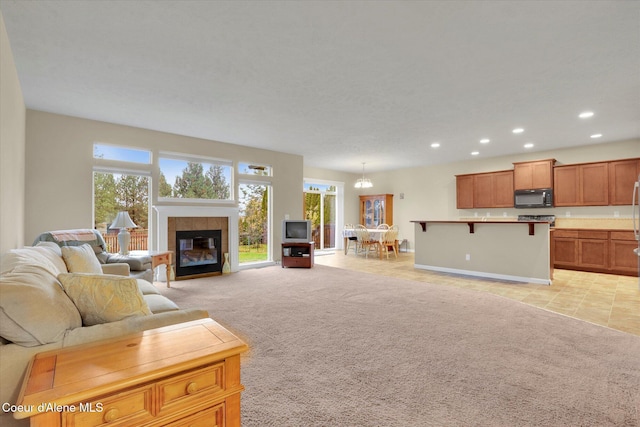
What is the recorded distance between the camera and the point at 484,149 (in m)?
6.81

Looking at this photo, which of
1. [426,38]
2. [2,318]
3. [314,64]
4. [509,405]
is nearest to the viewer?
[2,318]

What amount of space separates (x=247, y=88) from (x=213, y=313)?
8.65 feet

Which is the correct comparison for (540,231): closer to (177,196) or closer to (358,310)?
(358,310)

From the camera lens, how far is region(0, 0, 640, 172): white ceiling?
89.7 inches

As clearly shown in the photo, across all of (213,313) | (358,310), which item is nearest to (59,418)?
(213,313)

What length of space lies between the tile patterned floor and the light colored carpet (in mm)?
385

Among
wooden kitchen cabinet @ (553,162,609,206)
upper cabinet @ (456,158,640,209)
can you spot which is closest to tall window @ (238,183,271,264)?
upper cabinet @ (456,158,640,209)

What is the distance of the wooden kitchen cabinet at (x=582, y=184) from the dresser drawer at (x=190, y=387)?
764cm

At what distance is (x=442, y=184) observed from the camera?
866 cm

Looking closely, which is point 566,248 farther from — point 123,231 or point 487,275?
point 123,231

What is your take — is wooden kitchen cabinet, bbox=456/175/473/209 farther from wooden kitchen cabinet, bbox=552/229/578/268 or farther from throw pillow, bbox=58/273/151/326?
throw pillow, bbox=58/273/151/326

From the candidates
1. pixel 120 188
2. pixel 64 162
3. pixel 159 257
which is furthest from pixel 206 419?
pixel 120 188

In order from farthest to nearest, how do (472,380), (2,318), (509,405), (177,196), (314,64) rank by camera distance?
(177,196) → (314,64) → (472,380) → (509,405) → (2,318)

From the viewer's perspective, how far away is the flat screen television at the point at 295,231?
6.67 meters
